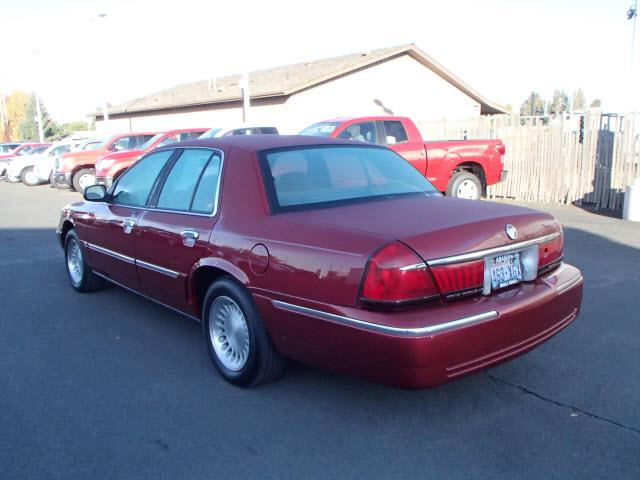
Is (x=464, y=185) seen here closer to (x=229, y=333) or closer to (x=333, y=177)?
(x=333, y=177)

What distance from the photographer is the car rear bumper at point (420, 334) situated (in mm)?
2898

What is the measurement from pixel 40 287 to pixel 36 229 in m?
5.15

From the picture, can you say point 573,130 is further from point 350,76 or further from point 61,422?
point 350,76

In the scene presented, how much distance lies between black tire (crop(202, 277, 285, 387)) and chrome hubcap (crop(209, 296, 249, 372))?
0.04 meters

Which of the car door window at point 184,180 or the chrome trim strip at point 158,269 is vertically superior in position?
the car door window at point 184,180

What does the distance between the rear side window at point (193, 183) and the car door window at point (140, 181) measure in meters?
0.26

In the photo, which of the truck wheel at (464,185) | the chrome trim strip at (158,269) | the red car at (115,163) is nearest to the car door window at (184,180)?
the chrome trim strip at (158,269)

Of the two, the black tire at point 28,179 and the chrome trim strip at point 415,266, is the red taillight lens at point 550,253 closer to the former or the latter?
the chrome trim strip at point 415,266

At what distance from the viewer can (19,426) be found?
3.49 metres

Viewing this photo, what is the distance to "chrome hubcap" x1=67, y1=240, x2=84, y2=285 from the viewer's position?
6.27 m

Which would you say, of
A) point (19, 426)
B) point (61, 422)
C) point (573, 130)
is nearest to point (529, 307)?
point (61, 422)

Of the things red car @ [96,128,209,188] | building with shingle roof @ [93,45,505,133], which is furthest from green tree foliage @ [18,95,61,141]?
red car @ [96,128,209,188]

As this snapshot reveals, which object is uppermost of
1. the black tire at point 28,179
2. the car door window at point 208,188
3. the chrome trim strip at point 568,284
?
the car door window at point 208,188

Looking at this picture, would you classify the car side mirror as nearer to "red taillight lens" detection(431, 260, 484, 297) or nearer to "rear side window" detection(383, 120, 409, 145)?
"red taillight lens" detection(431, 260, 484, 297)
